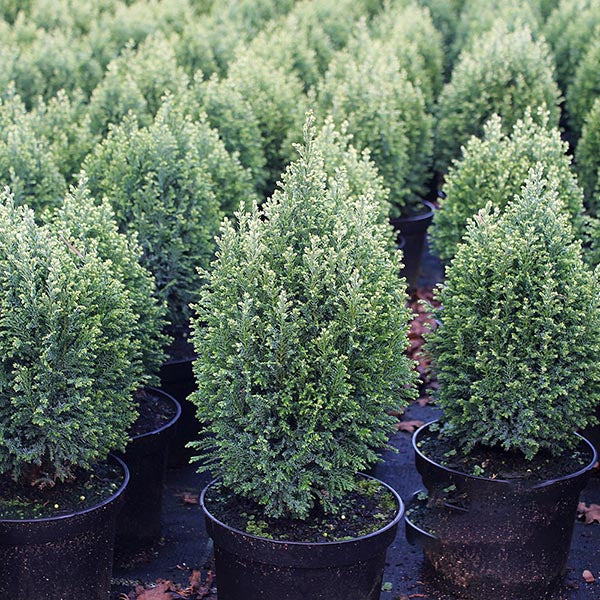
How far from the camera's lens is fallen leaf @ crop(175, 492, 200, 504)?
5.77 metres

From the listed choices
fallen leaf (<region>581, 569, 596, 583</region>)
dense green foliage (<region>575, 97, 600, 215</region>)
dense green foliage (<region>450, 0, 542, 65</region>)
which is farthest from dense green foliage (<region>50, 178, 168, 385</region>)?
dense green foliage (<region>450, 0, 542, 65</region>)

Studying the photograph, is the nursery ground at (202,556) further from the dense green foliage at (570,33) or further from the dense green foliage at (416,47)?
the dense green foliage at (570,33)

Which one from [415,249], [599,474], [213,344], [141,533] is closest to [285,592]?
[213,344]

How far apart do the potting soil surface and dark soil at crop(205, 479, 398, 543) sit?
0.53 metres

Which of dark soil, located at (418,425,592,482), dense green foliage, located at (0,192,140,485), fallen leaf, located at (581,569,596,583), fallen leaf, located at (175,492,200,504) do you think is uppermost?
dense green foliage, located at (0,192,140,485)

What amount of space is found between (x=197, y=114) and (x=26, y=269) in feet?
12.3

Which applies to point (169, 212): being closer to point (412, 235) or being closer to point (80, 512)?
point (80, 512)

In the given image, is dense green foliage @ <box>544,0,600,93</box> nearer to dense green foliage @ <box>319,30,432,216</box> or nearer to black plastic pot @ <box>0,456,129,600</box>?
dense green foliage @ <box>319,30,432,216</box>

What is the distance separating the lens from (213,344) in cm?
419

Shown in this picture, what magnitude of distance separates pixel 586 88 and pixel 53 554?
729 cm

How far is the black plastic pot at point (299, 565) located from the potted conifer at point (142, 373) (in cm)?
102

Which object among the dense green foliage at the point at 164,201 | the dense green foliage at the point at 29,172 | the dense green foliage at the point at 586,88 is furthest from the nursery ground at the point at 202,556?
the dense green foliage at the point at 586,88

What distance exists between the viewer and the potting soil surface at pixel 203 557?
489 centimetres

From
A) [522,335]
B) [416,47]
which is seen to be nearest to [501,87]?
[416,47]
